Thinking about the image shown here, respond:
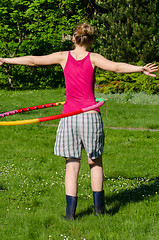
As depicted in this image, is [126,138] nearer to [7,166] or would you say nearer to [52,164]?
[52,164]

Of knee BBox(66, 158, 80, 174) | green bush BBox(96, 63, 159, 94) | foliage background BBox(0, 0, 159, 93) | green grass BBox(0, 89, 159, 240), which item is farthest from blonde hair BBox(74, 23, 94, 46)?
foliage background BBox(0, 0, 159, 93)

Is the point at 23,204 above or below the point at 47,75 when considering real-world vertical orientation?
above

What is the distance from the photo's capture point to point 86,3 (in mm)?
24578

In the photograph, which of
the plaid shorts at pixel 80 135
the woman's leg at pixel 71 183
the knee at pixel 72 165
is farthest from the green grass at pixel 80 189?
the plaid shorts at pixel 80 135

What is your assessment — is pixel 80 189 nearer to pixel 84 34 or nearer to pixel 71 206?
pixel 71 206

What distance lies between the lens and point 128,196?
533cm

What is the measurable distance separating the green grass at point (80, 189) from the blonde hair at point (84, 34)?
2.21 metres

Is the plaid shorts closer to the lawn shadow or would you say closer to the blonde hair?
the blonde hair

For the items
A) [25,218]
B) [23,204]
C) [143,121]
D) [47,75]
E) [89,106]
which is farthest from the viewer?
[47,75]

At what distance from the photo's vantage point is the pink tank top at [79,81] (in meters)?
4.15

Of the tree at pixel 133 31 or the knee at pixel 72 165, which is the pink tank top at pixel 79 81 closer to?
the knee at pixel 72 165

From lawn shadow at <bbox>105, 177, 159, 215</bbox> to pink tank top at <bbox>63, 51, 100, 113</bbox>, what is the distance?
5.02 ft

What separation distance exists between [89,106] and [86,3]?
2195 cm

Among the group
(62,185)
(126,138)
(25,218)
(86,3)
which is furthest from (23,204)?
(86,3)
